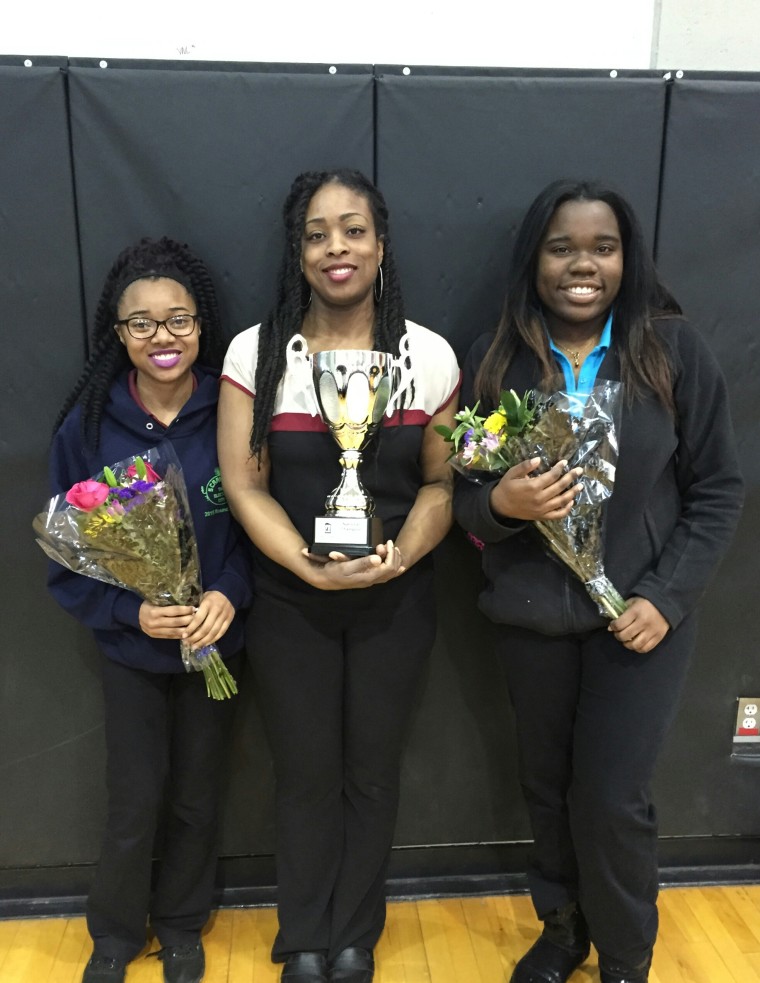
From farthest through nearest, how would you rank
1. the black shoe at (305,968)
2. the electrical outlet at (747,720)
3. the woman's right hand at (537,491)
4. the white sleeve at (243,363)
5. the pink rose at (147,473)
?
the electrical outlet at (747,720) → the black shoe at (305,968) → the white sleeve at (243,363) → the pink rose at (147,473) → the woman's right hand at (537,491)

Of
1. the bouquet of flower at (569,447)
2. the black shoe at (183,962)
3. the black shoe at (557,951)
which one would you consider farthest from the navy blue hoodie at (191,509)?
the black shoe at (557,951)

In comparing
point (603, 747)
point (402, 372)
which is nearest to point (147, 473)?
point (402, 372)

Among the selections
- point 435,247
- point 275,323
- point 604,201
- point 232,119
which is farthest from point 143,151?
point 604,201

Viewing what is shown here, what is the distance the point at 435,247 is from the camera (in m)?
1.94

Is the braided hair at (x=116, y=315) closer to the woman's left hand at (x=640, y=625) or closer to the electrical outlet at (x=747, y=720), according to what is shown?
the woman's left hand at (x=640, y=625)

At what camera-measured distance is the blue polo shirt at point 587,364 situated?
162cm

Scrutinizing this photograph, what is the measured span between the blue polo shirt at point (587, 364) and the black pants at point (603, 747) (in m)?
0.51

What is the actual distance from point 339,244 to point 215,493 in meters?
0.60

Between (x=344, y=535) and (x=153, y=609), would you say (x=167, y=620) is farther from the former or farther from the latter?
(x=344, y=535)

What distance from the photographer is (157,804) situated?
182 centimetres

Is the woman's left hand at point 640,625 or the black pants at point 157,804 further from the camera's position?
the black pants at point 157,804

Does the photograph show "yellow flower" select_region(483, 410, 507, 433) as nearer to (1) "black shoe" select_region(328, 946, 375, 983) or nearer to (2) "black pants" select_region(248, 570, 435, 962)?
(2) "black pants" select_region(248, 570, 435, 962)

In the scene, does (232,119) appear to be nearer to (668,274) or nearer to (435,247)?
(435,247)

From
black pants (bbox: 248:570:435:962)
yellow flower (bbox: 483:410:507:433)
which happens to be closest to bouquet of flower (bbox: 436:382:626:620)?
yellow flower (bbox: 483:410:507:433)
